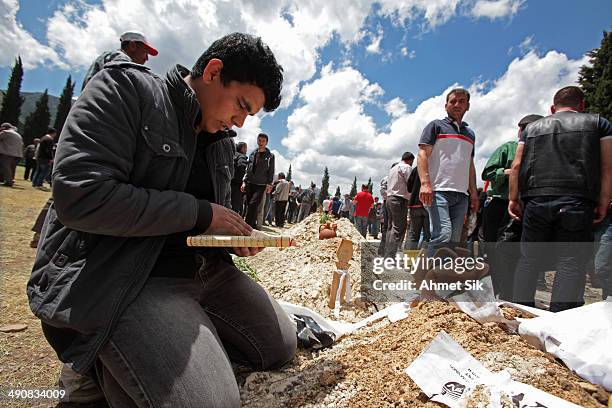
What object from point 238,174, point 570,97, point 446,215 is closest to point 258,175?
point 238,174

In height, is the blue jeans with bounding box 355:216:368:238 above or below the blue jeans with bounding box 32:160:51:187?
above

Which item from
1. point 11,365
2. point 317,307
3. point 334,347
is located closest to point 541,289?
point 317,307

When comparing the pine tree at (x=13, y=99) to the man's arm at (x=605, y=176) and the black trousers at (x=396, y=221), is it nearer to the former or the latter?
the black trousers at (x=396, y=221)

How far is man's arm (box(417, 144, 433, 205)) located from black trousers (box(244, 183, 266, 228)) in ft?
14.2

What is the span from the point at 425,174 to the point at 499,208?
150 cm

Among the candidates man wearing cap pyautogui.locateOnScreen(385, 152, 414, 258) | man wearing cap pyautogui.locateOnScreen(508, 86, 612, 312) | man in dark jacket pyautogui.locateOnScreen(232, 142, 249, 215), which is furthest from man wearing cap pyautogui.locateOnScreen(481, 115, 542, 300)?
man in dark jacket pyautogui.locateOnScreen(232, 142, 249, 215)

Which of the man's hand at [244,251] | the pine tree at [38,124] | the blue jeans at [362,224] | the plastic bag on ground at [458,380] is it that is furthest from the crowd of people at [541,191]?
the pine tree at [38,124]

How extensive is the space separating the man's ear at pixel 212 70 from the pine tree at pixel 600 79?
71.8 feet

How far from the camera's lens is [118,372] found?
1.28 meters

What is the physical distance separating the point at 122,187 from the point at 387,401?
155 centimetres

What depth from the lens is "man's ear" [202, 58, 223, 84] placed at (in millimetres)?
1558

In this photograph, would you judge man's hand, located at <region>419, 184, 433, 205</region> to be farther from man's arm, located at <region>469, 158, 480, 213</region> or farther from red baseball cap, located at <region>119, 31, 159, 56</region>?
red baseball cap, located at <region>119, 31, 159, 56</region>

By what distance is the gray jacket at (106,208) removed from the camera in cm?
124

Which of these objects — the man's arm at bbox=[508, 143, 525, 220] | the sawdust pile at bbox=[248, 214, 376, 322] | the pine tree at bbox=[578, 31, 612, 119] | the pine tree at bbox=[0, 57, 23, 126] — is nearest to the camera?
the man's arm at bbox=[508, 143, 525, 220]
